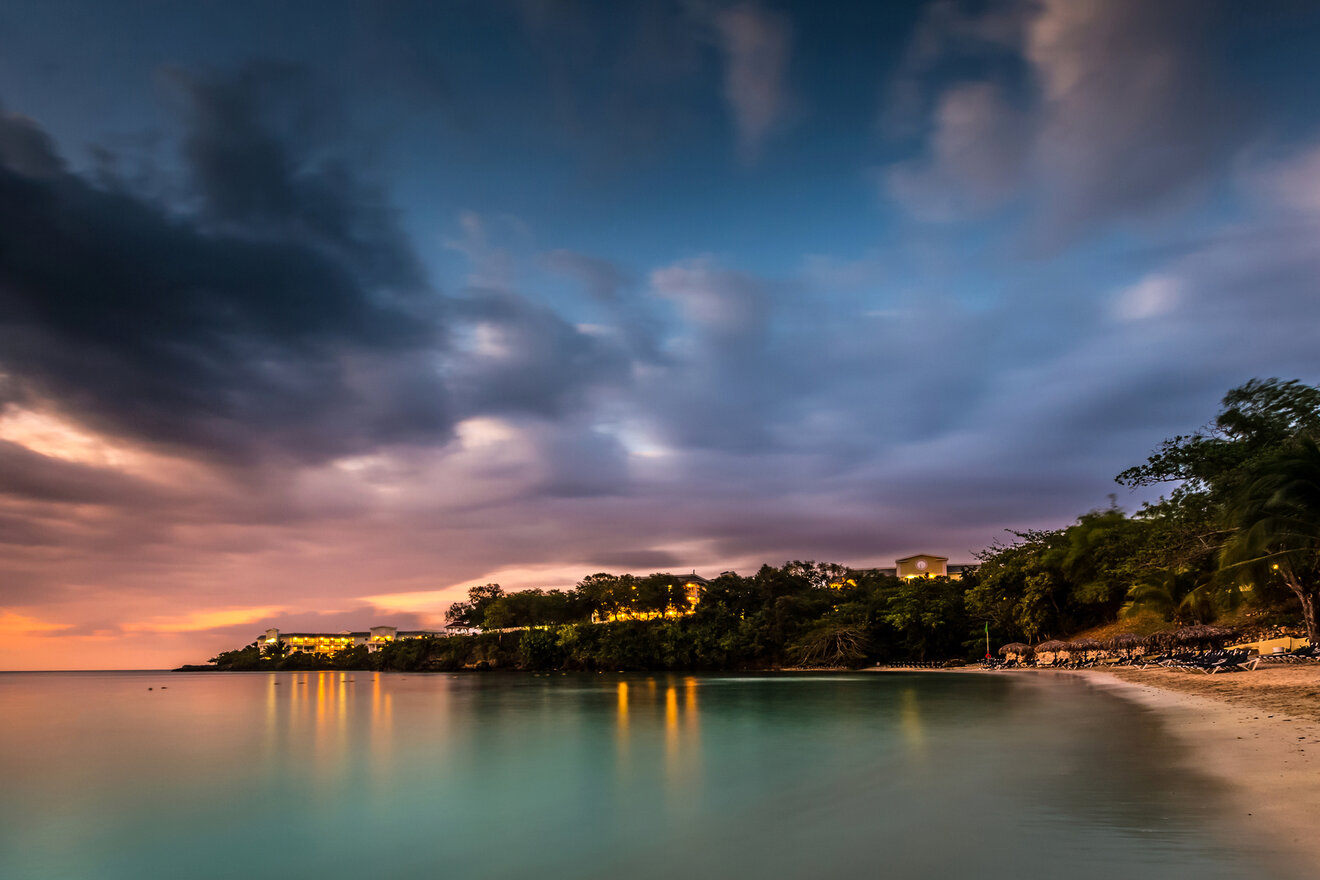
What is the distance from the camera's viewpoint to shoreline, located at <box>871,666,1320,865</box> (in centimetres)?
669

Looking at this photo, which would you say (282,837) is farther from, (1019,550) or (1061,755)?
(1019,550)

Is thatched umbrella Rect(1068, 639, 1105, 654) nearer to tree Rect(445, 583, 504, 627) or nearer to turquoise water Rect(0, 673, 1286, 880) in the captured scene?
turquoise water Rect(0, 673, 1286, 880)

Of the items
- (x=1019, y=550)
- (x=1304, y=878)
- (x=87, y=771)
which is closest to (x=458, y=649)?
(x=1019, y=550)

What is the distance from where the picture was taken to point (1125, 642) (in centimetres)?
3784

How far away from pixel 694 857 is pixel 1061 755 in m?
7.47

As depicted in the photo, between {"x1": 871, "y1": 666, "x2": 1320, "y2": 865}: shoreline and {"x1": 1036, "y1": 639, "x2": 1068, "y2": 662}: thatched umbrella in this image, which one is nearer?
{"x1": 871, "y1": 666, "x2": 1320, "y2": 865}: shoreline

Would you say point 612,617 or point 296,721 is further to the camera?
point 612,617

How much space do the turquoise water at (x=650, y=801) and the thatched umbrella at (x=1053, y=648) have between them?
74.5 feet

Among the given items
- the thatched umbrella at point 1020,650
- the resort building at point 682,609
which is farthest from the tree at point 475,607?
the thatched umbrella at point 1020,650

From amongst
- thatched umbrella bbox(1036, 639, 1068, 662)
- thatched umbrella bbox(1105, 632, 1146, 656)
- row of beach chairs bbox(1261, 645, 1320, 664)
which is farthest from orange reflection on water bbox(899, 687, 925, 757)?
thatched umbrella bbox(1036, 639, 1068, 662)

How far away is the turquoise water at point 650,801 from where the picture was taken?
286 inches

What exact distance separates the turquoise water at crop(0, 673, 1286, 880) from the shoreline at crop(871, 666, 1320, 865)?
0.30 metres

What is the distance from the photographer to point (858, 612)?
55.8 m

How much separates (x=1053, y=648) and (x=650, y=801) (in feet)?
130
